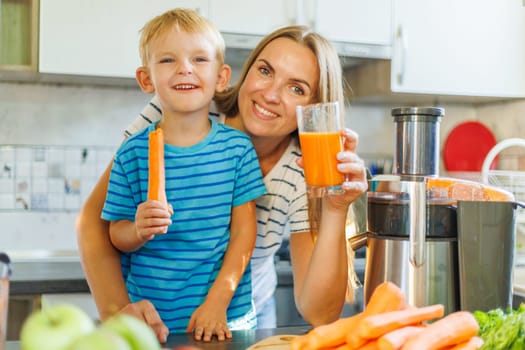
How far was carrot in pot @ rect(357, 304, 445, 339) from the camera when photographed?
0.98m

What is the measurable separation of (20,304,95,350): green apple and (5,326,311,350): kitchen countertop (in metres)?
0.54

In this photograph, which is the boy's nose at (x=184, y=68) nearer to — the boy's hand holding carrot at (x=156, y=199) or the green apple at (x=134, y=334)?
the boy's hand holding carrot at (x=156, y=199)

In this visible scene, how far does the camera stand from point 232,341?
1.20 meters

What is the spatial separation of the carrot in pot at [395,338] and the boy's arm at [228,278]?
0.35m

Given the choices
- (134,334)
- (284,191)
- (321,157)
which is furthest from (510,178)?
(134,334)

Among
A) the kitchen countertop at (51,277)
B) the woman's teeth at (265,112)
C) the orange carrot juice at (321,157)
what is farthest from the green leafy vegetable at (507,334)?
the kitchen countertop at (51,277)

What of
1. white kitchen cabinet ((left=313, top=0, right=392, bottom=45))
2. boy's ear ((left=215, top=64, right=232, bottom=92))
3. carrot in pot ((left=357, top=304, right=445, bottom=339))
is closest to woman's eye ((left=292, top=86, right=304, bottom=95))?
boy's ear ((left=215, top=64, right=232, bottom=92))

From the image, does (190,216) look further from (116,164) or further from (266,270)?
(266,270)

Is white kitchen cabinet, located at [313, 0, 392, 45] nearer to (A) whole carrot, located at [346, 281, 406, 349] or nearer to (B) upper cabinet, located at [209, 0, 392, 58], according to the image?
(B) upper cabinet, located at [209, 0, 392, 58]

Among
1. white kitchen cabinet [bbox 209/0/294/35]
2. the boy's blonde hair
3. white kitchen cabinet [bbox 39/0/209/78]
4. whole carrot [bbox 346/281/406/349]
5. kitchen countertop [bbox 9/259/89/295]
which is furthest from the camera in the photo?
white kitchen cabinet [bbox 209/0/294/35]

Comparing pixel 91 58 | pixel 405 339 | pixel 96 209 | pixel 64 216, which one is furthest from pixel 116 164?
pixel 64 216

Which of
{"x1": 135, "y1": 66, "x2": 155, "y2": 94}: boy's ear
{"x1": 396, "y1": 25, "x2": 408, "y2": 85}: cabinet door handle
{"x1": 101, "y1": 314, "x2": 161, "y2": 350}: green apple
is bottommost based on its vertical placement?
{"x1": 101, "y1": 314, "x2": 161, "y2": 350}: green apple

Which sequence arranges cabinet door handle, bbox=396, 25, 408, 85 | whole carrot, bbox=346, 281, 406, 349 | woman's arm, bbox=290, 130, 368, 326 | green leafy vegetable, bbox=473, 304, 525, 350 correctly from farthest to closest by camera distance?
cabinet door handle, bbox=396, 25, 408, 85, woman's arm, bbox=290, 130, 368, 326, whole carrot, bbox=346, 281, 406, 349, green leafy vegetable, bbox=473, 304, 525, 350

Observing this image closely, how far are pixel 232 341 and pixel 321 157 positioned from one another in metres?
0.36
